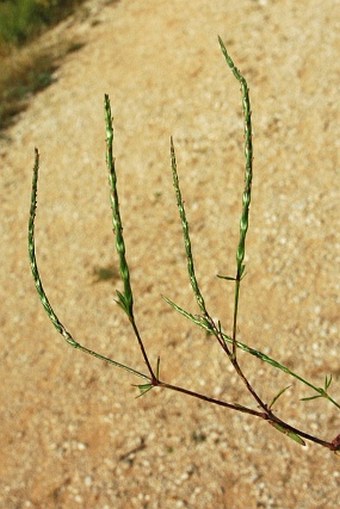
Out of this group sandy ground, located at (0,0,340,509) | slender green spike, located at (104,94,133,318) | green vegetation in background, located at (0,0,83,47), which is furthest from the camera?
green vegetation in background, located at (0,0,83,47)

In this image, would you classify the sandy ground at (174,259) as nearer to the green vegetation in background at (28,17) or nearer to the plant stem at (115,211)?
the green vegetation in background at (28,17)

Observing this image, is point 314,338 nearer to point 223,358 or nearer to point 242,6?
point 223,358

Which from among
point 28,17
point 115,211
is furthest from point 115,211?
point 28,17

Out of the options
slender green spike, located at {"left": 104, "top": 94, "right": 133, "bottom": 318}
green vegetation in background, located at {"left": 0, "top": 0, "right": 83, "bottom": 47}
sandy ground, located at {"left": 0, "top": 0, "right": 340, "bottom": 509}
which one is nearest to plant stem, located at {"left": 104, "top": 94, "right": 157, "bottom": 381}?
slender green spike, located at {"left": 104, "top": 94, "right": 133, "bottom": 318}

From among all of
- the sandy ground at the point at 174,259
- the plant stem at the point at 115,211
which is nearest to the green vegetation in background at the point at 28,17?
the sandy ground at the point at 174,259

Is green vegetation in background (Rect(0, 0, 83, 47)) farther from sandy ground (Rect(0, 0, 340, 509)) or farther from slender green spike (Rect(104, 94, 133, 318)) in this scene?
slender green spike (Rect(104, 94, 133, 318))

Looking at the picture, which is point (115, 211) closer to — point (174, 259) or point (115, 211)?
point (115, 211)

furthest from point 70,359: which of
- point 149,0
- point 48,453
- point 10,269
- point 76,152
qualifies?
point 149,0

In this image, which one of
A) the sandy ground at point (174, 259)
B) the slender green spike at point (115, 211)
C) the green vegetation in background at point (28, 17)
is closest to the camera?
the slender green spike at point (115, 211)
